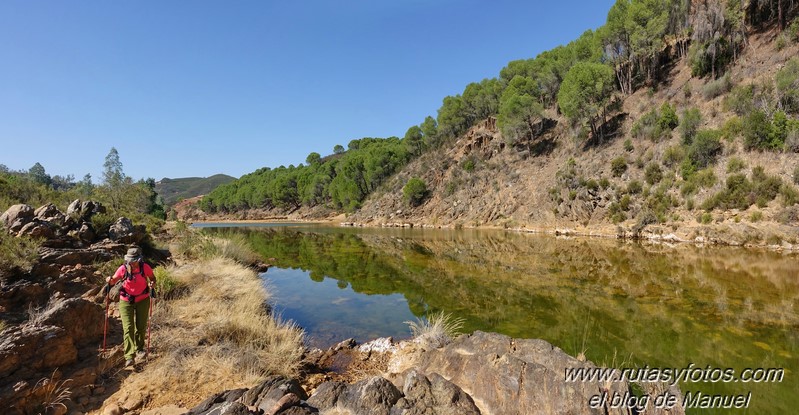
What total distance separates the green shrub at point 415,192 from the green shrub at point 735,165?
3787 centimetres

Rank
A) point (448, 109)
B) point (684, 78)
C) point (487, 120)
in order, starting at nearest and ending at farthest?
point (684, 78) → point (487, 120) → point (448, 109)

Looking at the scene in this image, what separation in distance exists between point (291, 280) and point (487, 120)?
2045 inches

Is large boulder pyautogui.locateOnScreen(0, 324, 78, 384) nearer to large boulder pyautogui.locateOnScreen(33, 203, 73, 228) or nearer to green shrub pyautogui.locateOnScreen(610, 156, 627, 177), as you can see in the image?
large boulder pyautogui.locateOnScreen(33, 203, 73, 228)

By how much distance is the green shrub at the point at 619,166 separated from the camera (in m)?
33.0

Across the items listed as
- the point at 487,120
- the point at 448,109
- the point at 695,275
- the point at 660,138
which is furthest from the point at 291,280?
the point at 448,109

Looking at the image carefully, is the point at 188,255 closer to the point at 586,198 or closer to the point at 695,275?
the point at 695,275

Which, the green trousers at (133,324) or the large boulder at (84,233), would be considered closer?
the green trousers at (133,324)

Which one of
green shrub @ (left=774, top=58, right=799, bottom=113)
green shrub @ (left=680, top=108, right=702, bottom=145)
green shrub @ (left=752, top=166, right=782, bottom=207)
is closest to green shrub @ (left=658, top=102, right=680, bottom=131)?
green shrub @ (left=680, top=108, right=702, bottom=145)

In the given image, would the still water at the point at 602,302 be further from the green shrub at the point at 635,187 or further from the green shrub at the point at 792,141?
the green shrub at the point at 635,187

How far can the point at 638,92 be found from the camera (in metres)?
42.0

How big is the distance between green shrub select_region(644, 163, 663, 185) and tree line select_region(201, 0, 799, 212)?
10338 millimetres

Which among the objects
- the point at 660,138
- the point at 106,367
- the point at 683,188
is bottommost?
the point at 106,367

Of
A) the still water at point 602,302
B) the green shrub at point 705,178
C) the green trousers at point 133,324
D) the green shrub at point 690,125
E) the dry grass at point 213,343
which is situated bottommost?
the still water at point 602,302

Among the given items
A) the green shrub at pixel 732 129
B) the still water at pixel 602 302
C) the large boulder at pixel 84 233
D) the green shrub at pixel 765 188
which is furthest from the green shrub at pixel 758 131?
the large boulder at pixel 84 233
